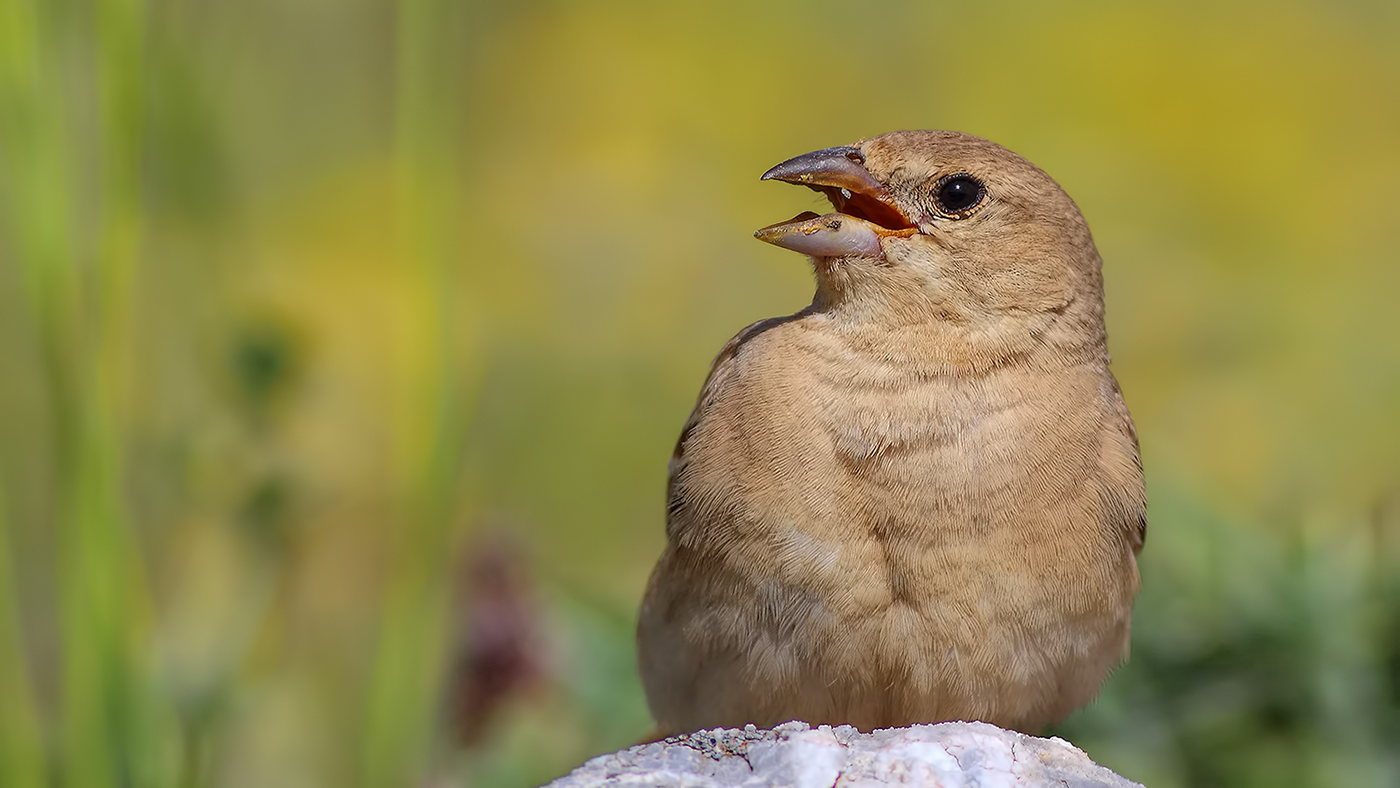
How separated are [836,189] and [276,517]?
4.67 feet

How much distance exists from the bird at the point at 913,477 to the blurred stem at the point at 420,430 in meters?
0.56

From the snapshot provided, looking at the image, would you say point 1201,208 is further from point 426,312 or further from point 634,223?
point 426,312

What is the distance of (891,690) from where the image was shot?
2.80m

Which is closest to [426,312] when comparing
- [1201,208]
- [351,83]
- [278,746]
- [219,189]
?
[219,189]

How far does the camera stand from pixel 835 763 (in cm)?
225

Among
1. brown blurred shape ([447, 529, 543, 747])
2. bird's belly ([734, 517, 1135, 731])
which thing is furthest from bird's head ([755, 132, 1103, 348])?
brown blurred shape ([447, 529, 543, 747])

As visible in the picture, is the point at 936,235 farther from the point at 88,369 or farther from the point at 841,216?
the point at 88,369

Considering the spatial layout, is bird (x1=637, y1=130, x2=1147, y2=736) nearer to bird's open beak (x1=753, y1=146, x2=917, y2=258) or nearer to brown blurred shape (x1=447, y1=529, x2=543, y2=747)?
bird's open beak (x1=753, y1=146, x2=917, y2=258)

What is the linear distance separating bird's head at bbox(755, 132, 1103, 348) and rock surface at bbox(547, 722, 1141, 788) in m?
0.85

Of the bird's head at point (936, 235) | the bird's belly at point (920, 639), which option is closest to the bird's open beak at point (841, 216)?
the bird's head at point (936, 235)

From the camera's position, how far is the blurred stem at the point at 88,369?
309 centimetres

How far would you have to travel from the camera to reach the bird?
272 centimetres

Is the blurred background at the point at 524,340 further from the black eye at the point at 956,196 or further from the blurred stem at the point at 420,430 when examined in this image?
the black eye at the point at 956,196

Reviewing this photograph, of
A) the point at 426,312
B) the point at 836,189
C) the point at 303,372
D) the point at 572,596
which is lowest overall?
the point at 572,596
